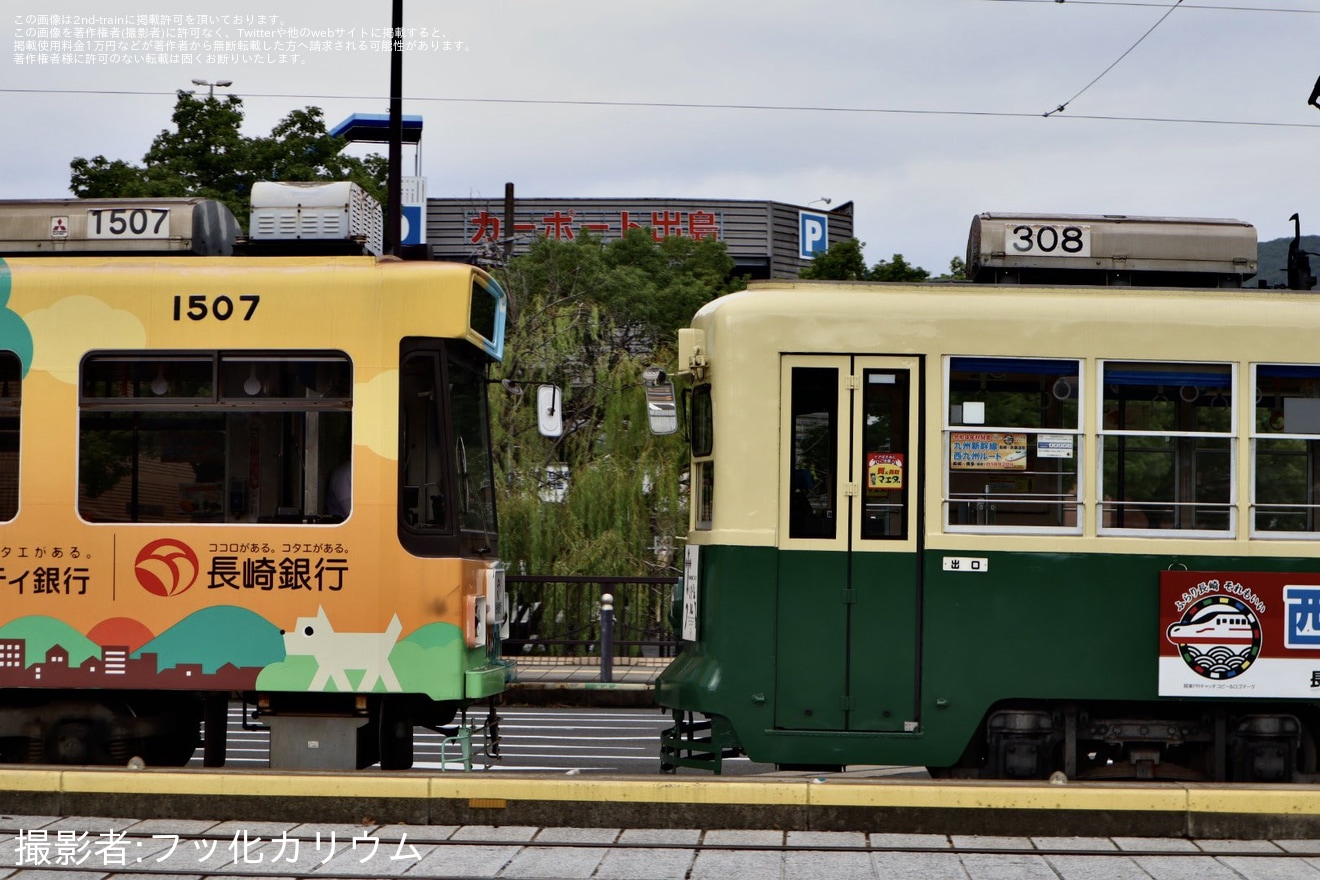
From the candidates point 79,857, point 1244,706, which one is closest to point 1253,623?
point 1244,706

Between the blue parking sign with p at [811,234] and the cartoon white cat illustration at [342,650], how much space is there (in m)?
34.9

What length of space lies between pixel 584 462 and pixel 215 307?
13.0m

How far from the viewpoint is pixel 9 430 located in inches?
352

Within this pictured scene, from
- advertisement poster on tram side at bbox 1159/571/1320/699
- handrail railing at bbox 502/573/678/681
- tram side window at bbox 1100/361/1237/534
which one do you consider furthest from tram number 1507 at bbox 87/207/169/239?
handrail railing at bbox 502/573/678/681

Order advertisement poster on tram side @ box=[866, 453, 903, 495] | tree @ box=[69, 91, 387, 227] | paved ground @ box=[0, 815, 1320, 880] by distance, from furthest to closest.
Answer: tree @ box=[69, 91, 387, 227]
advertisement poster on tram side @ box=[866, 453, 903, 495]
paved ground @ box=[0, 815, 1320, 880]

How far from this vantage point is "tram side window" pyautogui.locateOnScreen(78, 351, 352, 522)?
8820 millimetres

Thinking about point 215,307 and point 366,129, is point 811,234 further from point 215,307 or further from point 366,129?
point 215,307

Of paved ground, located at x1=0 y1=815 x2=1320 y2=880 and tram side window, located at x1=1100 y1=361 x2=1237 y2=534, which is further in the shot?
tram side window, located at x1=1100 y1=361 x2=1237 y2=534

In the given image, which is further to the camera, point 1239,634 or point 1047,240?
point 1047,240

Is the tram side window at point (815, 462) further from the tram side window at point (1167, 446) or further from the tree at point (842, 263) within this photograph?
the tree at point (842, 263)

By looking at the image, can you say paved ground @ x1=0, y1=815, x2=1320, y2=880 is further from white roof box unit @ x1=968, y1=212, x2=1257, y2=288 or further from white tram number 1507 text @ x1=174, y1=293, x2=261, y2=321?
white roof box unit @ x1=968, y1=212, x2=1257, y2=288

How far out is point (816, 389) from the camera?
878cm

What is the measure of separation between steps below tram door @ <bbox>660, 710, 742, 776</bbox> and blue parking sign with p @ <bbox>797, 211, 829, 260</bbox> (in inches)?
1355

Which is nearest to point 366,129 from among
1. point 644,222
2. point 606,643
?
point 644,222
